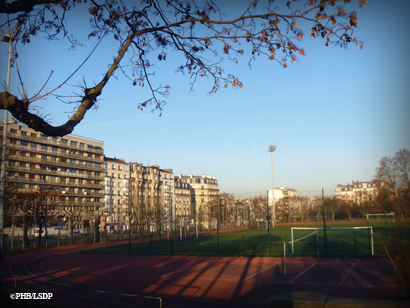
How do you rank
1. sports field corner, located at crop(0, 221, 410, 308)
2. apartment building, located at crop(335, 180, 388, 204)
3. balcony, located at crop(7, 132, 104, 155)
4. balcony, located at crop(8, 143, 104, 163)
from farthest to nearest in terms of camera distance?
balcony, located at crop(8, 143, 104, 163) → balcony, located at crop(7, 132, 104, 155) → apartment building, located at crop(335, 180, 388, 204) → sports field corner, located at crop(0, 221, 410, 308)

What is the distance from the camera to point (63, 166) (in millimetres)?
78188

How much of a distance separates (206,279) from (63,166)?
69370mm

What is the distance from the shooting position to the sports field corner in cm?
1241

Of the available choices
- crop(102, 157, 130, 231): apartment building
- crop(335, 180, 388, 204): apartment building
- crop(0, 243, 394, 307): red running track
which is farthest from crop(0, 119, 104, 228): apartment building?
crop(335, 180, 388, 204): apartment building

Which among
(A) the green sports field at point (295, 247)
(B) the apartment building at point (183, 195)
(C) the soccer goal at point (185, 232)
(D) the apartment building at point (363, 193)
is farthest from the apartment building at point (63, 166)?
(D) the apartment building at point (363, 193)

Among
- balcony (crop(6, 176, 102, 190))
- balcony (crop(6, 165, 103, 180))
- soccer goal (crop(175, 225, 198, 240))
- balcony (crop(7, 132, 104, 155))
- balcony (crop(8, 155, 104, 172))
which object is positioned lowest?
soccer goal (crop(175, 225, 198, 240))

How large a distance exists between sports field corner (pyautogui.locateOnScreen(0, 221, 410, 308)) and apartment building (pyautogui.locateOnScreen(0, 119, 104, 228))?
1751 inches

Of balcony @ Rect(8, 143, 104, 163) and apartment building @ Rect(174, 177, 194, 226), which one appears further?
apartment building @ Rect(174, 177, 194, 226)

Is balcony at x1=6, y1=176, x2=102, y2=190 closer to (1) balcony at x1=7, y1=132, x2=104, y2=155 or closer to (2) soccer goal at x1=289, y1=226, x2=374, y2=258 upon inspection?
(1) balcony at x1=7, y1=132, x2=104, y2=155

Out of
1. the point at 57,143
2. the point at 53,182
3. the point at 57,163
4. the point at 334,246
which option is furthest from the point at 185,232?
the point at 57,143

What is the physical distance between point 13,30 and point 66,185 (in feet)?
250

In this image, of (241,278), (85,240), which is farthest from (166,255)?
(85,240)

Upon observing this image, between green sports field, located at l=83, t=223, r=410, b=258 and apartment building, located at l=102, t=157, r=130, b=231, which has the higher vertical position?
apartment building, located at l=102, t=157, r=130, b=231

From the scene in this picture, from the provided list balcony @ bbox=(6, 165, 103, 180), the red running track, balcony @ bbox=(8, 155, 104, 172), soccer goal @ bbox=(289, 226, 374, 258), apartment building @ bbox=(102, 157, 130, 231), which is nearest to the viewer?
the red running track
